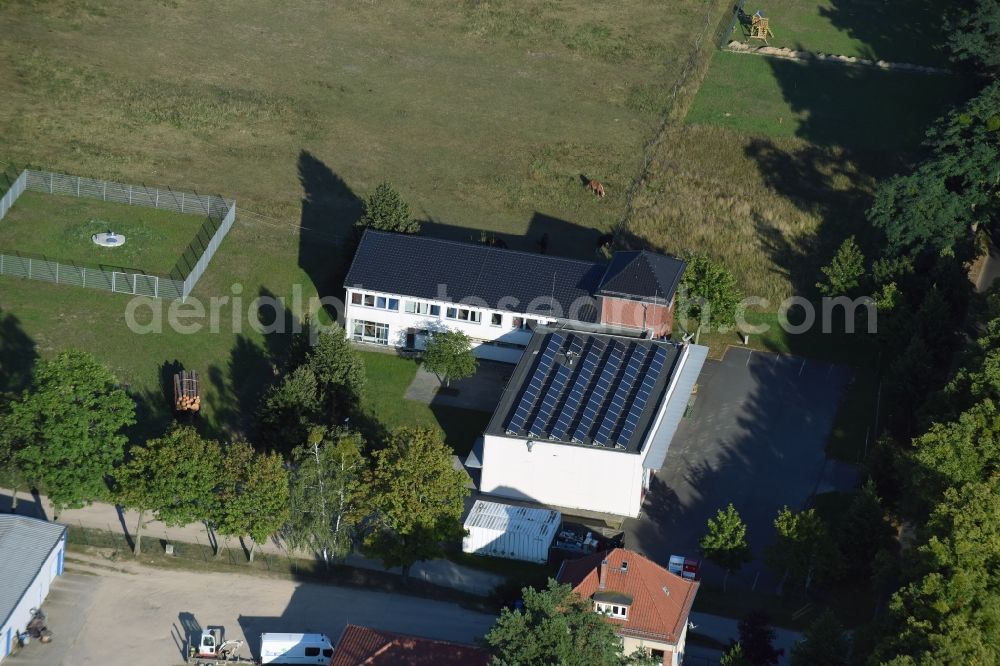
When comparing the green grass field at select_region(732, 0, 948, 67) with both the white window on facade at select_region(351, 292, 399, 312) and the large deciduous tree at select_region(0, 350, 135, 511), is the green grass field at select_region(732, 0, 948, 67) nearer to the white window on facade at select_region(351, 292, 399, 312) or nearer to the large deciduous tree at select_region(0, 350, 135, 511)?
the white window on facade at select_region(351, 292, 399, 312)

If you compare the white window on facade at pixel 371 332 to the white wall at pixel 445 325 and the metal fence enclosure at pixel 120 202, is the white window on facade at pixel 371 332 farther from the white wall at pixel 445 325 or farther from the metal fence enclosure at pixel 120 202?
the metal fence enclosure at pixel 120 202

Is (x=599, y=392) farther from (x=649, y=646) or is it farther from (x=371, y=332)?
(x=649, y=646)

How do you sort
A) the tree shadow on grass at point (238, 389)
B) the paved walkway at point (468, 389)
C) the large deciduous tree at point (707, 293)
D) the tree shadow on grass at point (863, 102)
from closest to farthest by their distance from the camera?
the tree shadow on grass at point (238, 389), the paved walkway at point (468, 389), the large deciduous tree at point (707, 293), the tree shadow on grass at point (863, 102)

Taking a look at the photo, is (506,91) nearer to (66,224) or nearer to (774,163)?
(774,163)

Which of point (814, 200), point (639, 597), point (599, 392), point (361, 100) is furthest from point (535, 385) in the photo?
point (361, 100)

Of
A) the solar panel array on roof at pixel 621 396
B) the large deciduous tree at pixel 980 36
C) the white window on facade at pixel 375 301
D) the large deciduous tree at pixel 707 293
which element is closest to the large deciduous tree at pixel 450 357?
the white window on facade at pixel 375 301

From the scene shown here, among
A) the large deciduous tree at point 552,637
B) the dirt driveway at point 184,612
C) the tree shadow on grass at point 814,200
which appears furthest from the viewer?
the tree shadow on grass at point 814,200
